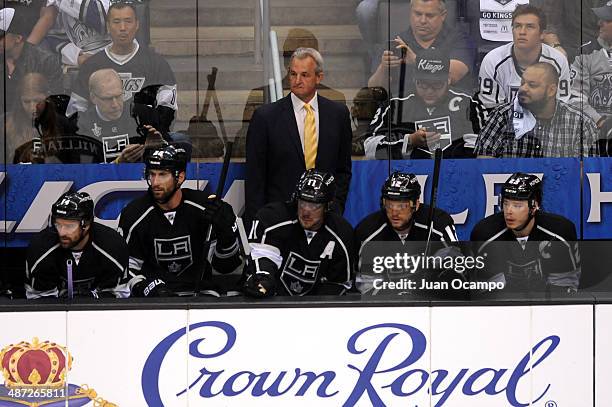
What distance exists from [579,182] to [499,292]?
1.04 m

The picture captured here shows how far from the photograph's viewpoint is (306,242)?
606cm

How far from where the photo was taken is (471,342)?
18.8 feet

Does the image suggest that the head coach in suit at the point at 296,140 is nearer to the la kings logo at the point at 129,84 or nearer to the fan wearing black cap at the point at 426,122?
the fan wearing black cap at the point at 426,122

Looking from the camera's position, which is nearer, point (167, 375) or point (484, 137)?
point (167, 375)

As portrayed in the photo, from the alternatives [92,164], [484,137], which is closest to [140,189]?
[92,164]

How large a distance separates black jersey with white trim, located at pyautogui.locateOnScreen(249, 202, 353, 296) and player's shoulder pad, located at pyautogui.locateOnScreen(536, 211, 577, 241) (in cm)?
78

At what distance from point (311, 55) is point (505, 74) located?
0.88m

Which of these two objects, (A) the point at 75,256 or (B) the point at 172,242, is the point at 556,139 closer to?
(B) the point at 172,242

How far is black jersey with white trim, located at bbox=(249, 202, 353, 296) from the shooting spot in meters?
5.98

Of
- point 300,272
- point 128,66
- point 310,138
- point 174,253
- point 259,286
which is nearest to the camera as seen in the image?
point 259,286

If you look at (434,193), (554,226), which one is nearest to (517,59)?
(434,193)

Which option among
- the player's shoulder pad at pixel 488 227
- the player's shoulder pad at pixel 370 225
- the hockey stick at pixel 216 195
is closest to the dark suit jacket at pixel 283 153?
the hockey stick at pixel 216 195

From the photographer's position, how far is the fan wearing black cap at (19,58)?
21.6 feet

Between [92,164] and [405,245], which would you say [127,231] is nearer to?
[92,164]
